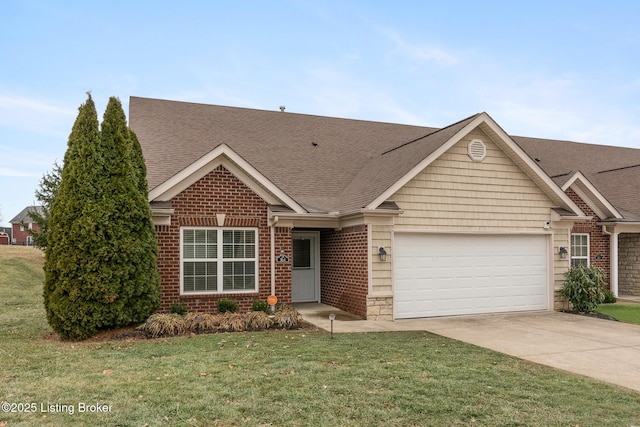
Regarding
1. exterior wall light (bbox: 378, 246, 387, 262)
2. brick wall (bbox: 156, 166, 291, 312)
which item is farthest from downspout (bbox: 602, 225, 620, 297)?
brick wall (bbox: 156, 166, 291, 312)

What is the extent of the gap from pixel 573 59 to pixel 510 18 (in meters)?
3.37

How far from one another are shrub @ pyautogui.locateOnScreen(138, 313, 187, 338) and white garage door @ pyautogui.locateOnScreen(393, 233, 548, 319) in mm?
5185

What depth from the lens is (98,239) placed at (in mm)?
9523

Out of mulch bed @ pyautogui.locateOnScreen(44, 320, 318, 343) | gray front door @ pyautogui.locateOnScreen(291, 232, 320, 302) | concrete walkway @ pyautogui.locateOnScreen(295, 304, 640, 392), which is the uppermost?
gray front door @ pyautogui.locateOnScreen(291, 232, 320, 302)

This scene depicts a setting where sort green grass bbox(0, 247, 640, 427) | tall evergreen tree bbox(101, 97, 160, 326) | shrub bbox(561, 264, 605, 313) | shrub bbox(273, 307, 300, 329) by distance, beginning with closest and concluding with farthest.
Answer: green grass bbox(0, 247, 640, 427)
tall evergreen tree bbox(101, 97, 160, 326)
shrub bbox(273, 307, 300, 329)
shrub bbox(561, 264, 605, 313)

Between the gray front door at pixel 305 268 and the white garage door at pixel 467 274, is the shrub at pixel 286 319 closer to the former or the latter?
the white garage door at pixel 467 274

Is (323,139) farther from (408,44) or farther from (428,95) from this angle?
(428,95)

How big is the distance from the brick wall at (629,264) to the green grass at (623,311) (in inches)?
112

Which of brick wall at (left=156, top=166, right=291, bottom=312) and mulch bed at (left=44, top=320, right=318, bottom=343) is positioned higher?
brick wall at (left=156, top=166, right=291, bottom=312)

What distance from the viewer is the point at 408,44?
18.0 metres

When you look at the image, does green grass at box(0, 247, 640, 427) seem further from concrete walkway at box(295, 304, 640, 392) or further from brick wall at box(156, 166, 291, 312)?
brick wall at box(156, 166, 291, 312)

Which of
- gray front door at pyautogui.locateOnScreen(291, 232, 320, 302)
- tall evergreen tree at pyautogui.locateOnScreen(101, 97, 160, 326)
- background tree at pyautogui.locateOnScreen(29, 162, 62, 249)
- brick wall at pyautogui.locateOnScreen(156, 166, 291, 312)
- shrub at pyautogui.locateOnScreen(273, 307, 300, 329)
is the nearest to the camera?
tall evergreen tree at pyautogui.locateOnScreen(101, 97, 160, 326)

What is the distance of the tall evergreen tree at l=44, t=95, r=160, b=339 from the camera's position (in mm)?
9328

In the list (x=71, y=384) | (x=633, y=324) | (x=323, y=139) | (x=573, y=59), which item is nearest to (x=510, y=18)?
(x=573, y=59)
